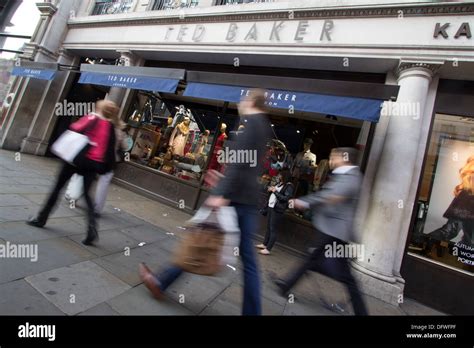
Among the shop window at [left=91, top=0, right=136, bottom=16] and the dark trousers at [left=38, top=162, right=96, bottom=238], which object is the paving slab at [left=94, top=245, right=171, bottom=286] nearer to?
the dark trousers at [left=38, top=162, right=96, bottom=238]

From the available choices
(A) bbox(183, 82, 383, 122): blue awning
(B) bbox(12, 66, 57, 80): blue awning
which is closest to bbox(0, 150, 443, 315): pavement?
(A) bbox(183, 82, 383, 122): blue awning

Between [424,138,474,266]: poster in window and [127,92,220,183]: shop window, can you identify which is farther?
[127,92,220,183]: shop window

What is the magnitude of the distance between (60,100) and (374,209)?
459 inches

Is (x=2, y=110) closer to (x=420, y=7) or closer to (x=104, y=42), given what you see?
(x=104, y=42)

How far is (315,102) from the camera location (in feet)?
17.3

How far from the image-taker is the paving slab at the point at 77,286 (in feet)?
7.43

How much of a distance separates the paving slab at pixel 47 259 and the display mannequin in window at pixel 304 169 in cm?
481

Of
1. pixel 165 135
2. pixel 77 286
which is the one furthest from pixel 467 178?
pixel 165 135

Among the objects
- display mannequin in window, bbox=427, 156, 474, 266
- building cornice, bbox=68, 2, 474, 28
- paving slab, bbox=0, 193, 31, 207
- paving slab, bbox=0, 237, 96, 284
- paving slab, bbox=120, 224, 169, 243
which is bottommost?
paving slab, bbox=0, 237, 96, 284

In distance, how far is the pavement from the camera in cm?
233

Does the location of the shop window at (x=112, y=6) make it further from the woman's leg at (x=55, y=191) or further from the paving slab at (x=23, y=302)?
the paving slab at (x=23, y=302)

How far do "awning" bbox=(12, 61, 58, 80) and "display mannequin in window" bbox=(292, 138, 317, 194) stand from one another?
8538mm

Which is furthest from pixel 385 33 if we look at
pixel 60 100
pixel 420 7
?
pixel 60 100
